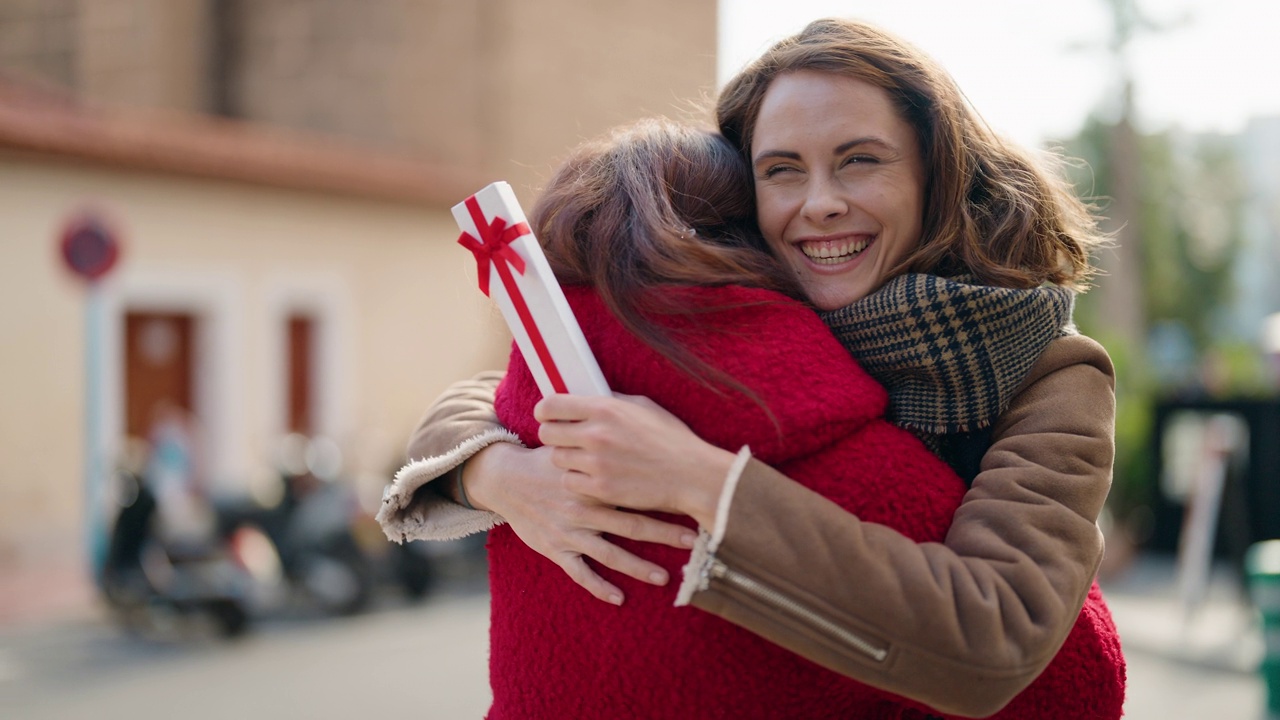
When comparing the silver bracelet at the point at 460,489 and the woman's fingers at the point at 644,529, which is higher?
the woman's fingers at the point at 644,529

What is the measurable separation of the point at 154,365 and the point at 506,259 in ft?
41.3

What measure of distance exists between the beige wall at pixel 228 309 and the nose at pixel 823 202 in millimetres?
7816

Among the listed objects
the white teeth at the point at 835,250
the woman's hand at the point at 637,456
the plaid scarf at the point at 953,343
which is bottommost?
the woman's hand at the point at 637,456

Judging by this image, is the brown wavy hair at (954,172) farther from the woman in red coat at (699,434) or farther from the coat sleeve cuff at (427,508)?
the coat sleeve cuff at (427,508)

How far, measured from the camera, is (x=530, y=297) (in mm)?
1574

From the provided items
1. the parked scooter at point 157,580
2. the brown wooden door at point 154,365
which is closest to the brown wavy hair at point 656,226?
the parked scooter at point 157,580

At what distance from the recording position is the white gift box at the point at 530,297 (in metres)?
1.53

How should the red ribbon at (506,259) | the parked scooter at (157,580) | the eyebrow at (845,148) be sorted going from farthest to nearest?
the parked scooter at (157,580), the eyebrow at (845,148), the red ribbon at (506,259)

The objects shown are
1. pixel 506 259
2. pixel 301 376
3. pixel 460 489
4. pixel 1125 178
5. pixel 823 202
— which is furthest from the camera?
pixel 1125 178

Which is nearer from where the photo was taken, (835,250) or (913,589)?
(913,589)

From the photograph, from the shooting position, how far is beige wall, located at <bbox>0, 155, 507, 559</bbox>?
1127cm

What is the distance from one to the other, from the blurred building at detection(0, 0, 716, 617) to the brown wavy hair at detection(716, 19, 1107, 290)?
463cm

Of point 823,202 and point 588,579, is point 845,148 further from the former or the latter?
point 588,579

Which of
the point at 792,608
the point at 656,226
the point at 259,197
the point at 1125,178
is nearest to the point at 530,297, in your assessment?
the point at 656,226
